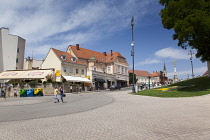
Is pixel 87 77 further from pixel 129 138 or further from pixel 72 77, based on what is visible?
pixel 129 138

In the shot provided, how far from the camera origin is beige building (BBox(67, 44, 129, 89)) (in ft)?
166

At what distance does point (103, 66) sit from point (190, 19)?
42198mm

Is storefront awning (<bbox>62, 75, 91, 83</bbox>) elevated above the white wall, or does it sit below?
below

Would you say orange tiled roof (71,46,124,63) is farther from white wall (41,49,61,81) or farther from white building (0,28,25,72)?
white building (0,28,25,72)

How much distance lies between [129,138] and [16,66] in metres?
49.5

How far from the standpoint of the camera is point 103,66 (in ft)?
197

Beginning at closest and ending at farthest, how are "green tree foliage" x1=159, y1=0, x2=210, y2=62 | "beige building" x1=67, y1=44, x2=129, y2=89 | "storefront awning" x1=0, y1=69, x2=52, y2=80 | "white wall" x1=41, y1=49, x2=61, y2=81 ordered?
1. "green tree foliage" x1=159, y1=0, x2=210, y2=62
2. "storefront awning" x1=0, y1=69, x2=52, y2=80
3. "white wall" x1=41, y1=49, x2=61, y2=81
4. "beige building" x1=67, y1=44, x2=129, y2=89

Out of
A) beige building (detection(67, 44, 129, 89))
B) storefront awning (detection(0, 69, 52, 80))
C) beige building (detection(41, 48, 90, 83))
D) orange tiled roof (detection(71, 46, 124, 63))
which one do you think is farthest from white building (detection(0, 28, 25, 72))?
orange tiled roof (detection(71, 46, 124, 63))

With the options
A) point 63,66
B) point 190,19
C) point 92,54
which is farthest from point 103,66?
point 190,19

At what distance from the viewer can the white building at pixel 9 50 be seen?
44.5 meters

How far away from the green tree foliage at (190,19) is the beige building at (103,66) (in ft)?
96.9

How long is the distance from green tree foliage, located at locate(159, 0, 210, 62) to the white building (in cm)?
4029

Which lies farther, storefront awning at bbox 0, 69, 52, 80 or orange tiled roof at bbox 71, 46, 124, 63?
orange tiled roof at bbox 71, 46, 124, 63

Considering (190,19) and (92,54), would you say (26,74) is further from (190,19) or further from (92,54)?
(190,19)
